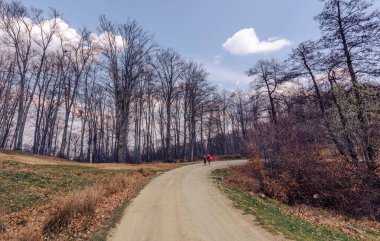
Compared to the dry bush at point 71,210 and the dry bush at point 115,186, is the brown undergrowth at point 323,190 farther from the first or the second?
the dry bush at point 71,210

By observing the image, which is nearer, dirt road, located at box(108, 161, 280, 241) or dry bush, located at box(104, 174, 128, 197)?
dirt road, located at box(108, 161, 280, 241)

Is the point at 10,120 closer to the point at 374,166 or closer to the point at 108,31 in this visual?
the point at 108,31

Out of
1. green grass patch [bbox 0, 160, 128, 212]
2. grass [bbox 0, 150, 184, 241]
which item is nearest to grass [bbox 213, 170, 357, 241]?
grass [bbox 0, 150, 184, 241]

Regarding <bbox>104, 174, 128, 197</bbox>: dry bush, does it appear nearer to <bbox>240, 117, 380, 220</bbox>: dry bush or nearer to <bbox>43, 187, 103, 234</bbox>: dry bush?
<bbox>43, 187, 103, 234</bbox>: dry bush

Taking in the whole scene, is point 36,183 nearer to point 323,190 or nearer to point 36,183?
point 36,183

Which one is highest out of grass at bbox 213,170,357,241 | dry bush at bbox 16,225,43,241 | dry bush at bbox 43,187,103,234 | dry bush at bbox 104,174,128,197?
dry bush at bbox 104,174,128,197

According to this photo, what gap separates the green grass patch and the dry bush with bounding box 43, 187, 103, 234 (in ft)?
12.4

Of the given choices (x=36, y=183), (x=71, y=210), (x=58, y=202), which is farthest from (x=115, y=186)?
(x=71, y=210)

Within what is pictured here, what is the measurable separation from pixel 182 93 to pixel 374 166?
3778 centimetres

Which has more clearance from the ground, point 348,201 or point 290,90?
point 290,90

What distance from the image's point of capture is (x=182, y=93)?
52719 mm

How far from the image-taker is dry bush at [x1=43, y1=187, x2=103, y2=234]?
9117mm

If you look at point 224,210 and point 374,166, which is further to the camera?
point 374,166

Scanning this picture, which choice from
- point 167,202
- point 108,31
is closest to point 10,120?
point 108,31
